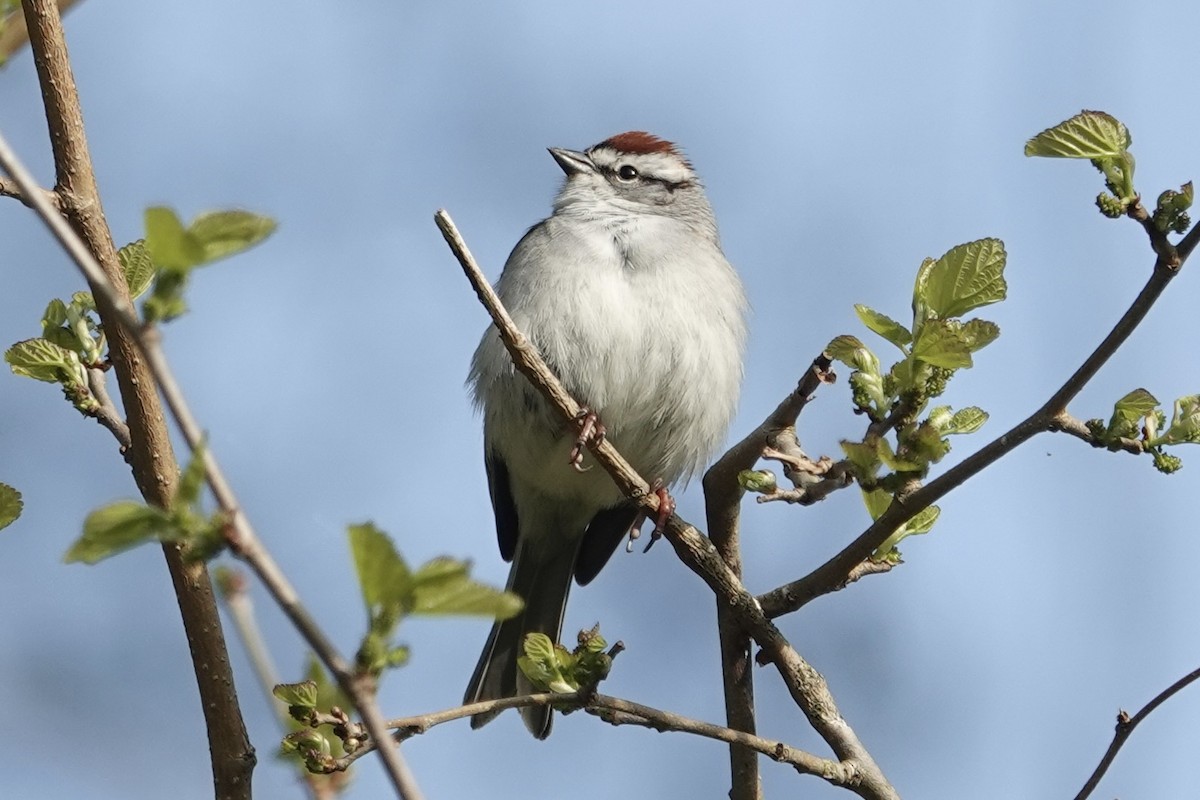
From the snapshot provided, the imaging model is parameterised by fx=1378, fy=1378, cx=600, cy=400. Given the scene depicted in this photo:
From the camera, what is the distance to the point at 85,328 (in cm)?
318

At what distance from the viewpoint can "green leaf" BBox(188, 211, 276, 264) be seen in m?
1.68

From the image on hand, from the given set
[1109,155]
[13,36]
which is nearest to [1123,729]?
[1109,155]

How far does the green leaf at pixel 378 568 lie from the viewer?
164 cm

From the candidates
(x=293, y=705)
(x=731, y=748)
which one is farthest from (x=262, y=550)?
(x=731, y=748)

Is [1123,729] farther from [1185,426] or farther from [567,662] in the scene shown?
[567,662]

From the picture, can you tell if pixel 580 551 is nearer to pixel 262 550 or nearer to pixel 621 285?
pixel 621 285

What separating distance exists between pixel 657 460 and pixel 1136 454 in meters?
3.37

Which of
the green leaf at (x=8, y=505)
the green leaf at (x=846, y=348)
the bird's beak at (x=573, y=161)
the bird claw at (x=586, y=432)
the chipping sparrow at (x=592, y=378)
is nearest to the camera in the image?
the green leaf at (x=8, y=505)

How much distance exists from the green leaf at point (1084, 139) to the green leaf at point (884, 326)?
1.56 feet

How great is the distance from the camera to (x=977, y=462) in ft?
9.14

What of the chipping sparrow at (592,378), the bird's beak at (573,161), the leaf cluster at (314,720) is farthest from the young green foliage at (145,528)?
the bird's beak at (573,161)

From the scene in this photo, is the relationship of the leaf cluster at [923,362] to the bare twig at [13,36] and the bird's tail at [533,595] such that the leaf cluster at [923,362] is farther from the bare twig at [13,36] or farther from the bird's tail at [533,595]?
the bird's tail at [533,595]

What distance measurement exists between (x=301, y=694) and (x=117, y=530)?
117cm

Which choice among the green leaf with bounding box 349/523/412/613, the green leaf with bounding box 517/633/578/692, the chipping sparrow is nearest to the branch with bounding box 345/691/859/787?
the green leaf with bounding box 517/633/578/692
